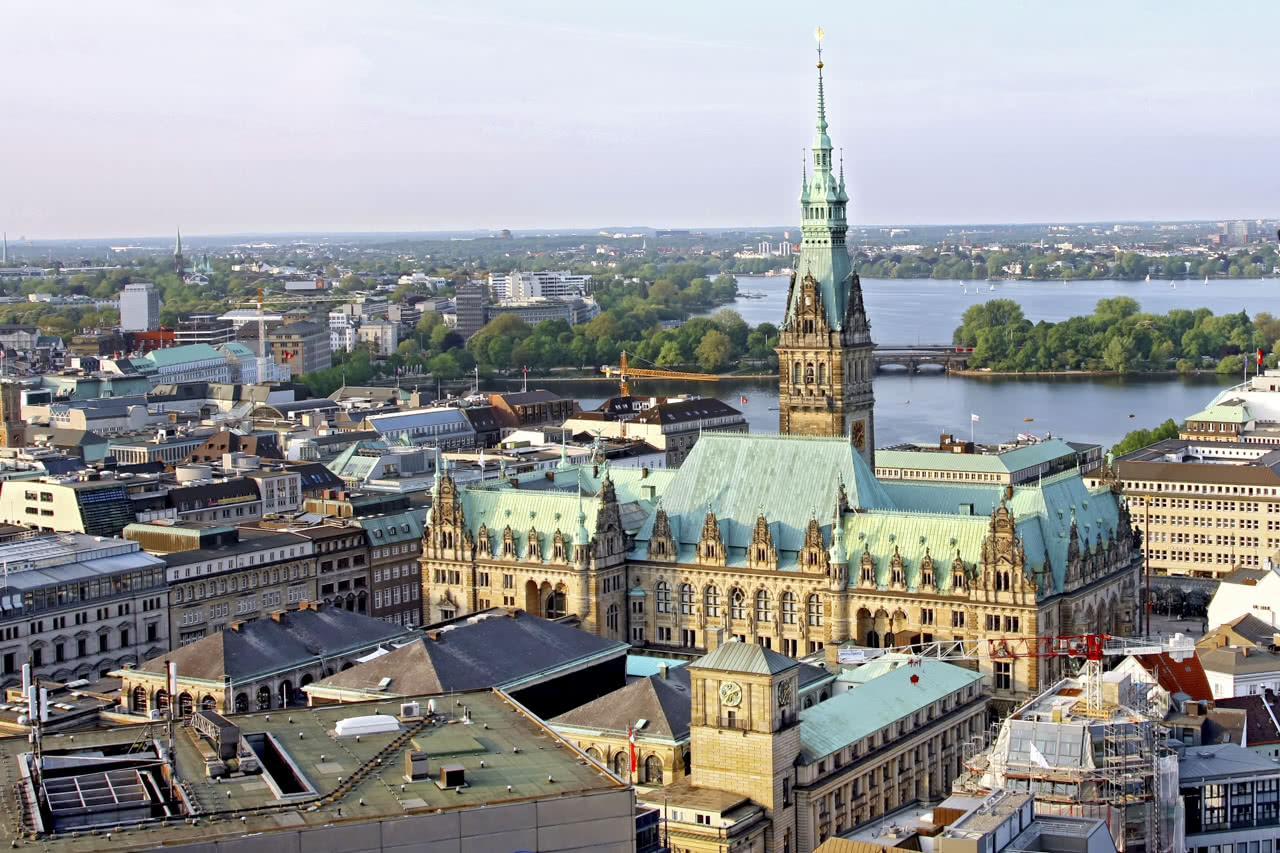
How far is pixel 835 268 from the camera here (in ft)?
306

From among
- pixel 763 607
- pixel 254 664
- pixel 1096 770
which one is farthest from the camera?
pixel 763 607

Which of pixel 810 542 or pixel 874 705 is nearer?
pixel 874 705

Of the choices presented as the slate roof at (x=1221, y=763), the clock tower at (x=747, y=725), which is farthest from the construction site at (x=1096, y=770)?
the clock tower at (x=747, y=725)

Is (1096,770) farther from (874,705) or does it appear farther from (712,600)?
(712,600)

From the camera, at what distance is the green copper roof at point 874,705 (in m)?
63.5

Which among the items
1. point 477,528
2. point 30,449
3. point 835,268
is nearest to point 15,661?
point 477,528

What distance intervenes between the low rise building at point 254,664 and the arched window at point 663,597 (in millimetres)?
12328

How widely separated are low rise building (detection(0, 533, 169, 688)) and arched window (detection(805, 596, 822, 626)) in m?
28.9

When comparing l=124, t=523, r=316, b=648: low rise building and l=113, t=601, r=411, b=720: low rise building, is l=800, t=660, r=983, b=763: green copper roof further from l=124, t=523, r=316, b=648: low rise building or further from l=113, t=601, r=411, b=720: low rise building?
l=124, t=523, r=316, b=648: low rise building

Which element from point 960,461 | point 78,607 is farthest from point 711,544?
point 960,461

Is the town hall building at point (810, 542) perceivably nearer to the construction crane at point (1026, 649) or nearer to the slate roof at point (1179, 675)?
the construction crane at point (1026, 649)

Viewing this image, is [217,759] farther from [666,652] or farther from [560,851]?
[666,652]

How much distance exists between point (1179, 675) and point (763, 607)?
59.9ft

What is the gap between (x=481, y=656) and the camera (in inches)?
2783
